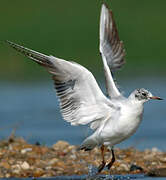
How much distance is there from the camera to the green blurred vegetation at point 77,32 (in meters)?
28.3

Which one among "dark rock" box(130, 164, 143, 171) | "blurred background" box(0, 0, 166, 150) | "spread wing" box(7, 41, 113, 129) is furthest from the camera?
"blurred background" box(0, 0, 166, 150)

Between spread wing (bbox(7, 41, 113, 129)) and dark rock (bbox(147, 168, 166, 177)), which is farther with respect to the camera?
dark rock (bbox(147, 168, 166, 177))

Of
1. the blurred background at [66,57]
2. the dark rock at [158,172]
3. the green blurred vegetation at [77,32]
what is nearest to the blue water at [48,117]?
the blurred background at [66,57]

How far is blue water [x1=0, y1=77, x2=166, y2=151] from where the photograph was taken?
15.4 metres

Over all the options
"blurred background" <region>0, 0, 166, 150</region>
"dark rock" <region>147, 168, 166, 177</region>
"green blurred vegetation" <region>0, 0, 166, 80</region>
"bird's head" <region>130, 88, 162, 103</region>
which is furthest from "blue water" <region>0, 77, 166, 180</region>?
"green blurred vegetation" <region>0, 0, 166, 80</region>

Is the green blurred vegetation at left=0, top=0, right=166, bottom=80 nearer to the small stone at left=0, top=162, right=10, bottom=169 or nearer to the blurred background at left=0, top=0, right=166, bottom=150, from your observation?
the blurred background at left=0, top=0, right=166, bottom=150

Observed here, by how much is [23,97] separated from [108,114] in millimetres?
10570

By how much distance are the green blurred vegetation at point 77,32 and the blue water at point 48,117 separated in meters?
2.59

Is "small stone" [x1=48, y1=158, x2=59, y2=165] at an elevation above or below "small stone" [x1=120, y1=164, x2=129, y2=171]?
above

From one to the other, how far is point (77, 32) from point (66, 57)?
223 inches

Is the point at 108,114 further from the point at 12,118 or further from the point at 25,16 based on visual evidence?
the point at 25,16

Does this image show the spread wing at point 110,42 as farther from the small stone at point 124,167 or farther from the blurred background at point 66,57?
the small stone at point 124,167

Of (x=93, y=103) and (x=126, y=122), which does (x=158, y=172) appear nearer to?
(x=126, y=122)

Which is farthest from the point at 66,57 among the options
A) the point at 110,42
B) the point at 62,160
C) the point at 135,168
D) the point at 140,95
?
the point at 140,95
